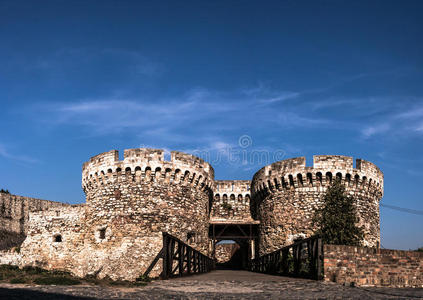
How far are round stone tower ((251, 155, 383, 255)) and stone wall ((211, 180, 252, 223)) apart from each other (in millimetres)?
3323

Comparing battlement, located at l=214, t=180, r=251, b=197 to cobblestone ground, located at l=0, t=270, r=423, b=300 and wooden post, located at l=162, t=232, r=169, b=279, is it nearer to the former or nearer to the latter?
wooden post, located at l=162, t=232, r=169, b=279

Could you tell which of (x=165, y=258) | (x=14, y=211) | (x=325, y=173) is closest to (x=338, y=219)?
(x=325, y=173)

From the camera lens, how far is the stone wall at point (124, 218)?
2236 cm

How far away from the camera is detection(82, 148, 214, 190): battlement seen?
23.8 m

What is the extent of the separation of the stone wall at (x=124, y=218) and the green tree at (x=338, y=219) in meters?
7.02

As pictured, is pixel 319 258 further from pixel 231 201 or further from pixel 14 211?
pixel 14 211

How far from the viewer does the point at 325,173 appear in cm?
2597

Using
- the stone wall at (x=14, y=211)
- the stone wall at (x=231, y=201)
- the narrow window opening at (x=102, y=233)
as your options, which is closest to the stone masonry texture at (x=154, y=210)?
the narrow window opening at (x=102, y=233)

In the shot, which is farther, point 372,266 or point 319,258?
point 372,266

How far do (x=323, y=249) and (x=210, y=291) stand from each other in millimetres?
4307

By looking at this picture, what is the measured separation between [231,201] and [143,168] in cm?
936

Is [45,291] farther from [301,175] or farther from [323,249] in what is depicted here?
[301,175]

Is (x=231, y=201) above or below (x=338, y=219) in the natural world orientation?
above

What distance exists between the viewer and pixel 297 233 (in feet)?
84.6
